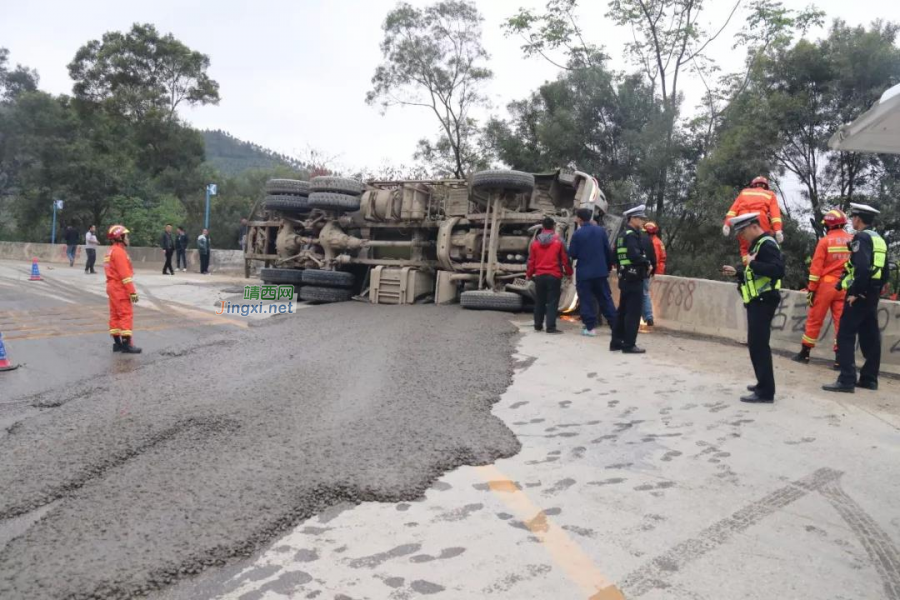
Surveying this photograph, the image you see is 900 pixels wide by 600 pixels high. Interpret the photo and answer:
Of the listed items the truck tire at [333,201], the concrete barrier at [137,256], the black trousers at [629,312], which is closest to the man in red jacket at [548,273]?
the black trousers at [629,312]

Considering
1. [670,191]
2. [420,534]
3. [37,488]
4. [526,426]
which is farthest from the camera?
[670,191]

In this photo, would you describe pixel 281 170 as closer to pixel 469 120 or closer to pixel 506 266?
pixel 469 120

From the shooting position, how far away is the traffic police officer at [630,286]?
23.1ft

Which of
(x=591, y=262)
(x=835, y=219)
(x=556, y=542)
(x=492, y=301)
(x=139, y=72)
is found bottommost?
(x=556, y=542)

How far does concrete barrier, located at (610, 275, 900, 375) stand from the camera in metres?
6.75

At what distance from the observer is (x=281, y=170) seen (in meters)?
44.7

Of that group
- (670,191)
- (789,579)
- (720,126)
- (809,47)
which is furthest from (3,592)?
(720,126)

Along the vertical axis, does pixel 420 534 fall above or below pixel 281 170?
below

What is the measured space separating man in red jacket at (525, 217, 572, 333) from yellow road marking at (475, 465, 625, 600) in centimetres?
478

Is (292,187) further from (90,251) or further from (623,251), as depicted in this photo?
(90,251)

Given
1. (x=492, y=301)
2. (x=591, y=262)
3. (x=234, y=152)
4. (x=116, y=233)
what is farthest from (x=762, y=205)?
(x=234, y=152)

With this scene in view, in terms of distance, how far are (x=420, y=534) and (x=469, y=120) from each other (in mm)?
25301

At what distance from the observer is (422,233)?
11688 millimetres

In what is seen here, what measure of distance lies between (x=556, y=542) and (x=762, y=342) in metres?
3.01
